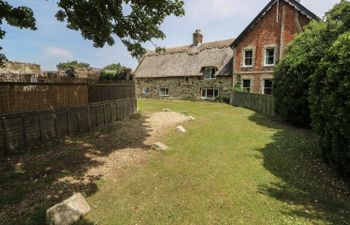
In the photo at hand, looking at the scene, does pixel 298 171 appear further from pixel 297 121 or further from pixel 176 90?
Answer: pixel 176 90

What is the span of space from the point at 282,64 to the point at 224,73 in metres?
14.7

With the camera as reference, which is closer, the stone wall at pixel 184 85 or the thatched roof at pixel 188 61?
the stone wall at pixel 184 85

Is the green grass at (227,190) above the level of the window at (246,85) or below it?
below

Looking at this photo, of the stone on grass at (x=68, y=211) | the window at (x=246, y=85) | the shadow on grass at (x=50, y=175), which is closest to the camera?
the stone on grass at (x=68, y=211)

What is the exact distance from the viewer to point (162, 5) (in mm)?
10383

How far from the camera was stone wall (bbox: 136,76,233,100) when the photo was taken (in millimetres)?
30147

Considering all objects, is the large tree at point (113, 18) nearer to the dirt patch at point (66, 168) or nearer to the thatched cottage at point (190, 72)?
the dirt patch at point (66, 168)

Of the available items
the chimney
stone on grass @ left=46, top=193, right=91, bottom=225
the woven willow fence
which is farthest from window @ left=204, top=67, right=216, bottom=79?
stone on grass @ left=46, top=193, right=91, bottom=225

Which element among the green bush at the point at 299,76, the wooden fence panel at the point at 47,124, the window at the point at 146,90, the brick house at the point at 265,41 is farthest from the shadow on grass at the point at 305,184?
the window at the point at 146,90

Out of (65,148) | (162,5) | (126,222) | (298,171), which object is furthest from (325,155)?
(65,148)

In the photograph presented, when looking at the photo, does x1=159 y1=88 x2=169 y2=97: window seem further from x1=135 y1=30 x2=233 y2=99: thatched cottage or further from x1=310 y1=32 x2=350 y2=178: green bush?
x1=310 y1=32 x2=350 y2=178: green bush

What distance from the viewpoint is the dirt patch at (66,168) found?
583 cm

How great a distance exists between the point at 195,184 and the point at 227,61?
87.1 ft

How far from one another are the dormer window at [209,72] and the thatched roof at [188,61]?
527 mm
